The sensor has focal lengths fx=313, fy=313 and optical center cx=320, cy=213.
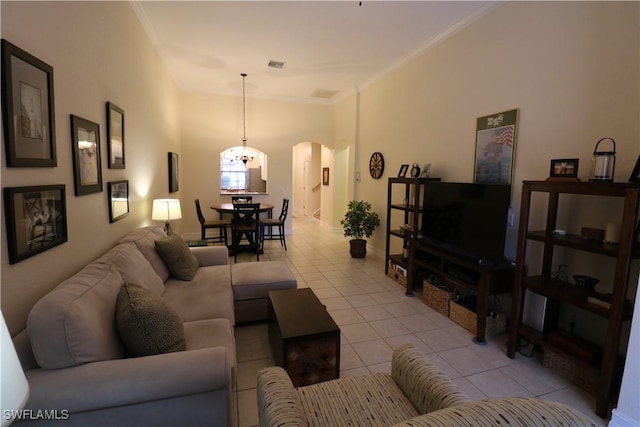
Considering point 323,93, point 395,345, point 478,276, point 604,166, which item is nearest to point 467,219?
point 478,276

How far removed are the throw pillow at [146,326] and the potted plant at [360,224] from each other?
13.0 feet

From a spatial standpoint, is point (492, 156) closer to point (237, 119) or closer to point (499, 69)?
point (499, 69)

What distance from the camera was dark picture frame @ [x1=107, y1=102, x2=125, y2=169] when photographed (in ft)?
8.46

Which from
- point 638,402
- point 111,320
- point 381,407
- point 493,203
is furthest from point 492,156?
point 111,320

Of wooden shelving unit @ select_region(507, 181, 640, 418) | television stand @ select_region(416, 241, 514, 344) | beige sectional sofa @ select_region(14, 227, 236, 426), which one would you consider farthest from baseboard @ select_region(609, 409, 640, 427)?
beige sectional sofa @ select_region(14, 227, 236, 426)

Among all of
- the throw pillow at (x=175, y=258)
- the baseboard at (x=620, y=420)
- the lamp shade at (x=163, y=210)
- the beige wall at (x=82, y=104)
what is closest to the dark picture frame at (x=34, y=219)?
the beige wall at (x=82, y=104)

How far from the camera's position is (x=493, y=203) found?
279cm

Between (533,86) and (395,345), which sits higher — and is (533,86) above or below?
above

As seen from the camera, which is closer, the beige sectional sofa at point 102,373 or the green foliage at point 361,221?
the beige sectional sofa at point 102,373

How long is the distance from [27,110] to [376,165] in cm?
470

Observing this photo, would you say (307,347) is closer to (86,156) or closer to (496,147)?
(86,156)

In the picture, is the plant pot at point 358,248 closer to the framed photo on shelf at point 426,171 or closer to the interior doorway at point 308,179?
the framed photo on shelf at point 426,171

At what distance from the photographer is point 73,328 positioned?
52.4 inches

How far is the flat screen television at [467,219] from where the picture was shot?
2.74 meters
